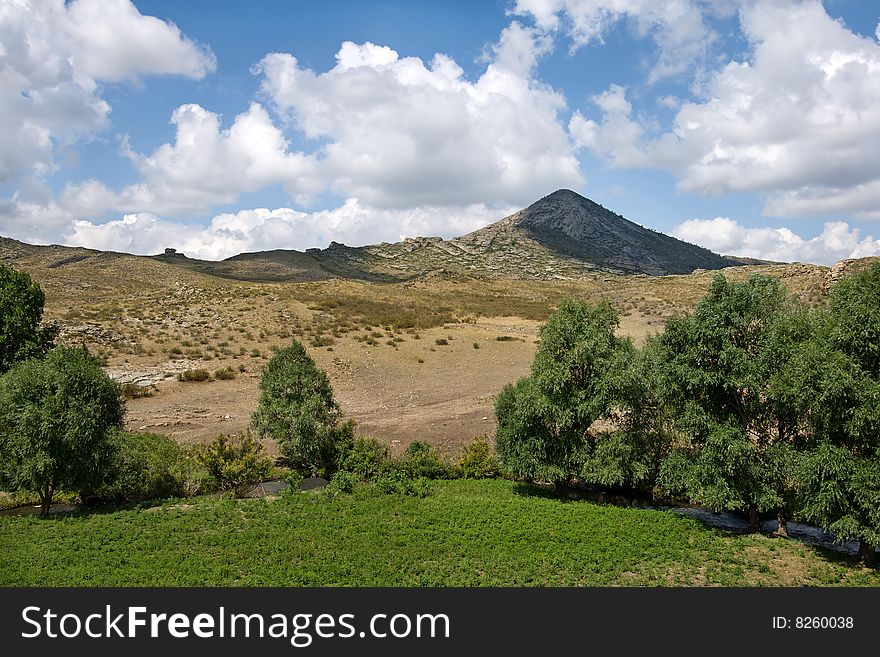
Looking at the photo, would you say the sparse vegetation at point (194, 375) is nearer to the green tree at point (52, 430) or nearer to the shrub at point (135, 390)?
the shrub at point (135, 390)

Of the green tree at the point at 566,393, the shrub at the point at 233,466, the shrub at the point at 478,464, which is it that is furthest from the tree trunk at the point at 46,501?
the green tree at the point at 566,393

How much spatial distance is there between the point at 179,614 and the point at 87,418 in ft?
31.1

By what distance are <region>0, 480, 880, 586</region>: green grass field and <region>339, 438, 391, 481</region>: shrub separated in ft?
8.21

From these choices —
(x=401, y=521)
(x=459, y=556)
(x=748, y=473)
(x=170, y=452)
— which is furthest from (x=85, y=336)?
(x=748, y=473)

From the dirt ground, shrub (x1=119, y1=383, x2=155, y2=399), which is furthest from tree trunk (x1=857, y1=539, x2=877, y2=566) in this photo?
shrub (x1=119, y1=383, x2=155, y2=399)

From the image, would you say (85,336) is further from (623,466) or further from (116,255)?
(116,255)

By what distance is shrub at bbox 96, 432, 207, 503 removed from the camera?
1878 cm

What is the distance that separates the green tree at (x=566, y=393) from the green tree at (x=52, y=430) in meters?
14.0

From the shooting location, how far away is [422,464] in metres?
22.1

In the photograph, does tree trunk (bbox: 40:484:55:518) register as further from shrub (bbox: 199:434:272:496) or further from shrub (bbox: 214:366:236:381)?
shrub (bbox: 214:366:236:381)

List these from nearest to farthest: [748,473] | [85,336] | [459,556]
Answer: [459,556] < [748,473] < [85,336]

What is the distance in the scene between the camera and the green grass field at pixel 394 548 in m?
12.9

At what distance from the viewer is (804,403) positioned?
48.0 ft

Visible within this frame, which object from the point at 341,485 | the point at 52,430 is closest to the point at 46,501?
the point at 52,430
